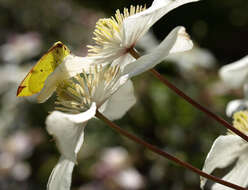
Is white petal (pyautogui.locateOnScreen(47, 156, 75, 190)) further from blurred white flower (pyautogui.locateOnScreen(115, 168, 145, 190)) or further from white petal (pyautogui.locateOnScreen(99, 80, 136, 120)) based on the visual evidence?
blurred white flower (pyautogui.locateOnScreen(115, 168, 145, 190))

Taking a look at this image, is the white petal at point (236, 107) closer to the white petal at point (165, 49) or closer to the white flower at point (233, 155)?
the white flower at point (233, 155)

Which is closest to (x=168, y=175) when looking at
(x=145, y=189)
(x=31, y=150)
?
(x=145, y=189)

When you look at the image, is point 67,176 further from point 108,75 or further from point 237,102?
point 237,102

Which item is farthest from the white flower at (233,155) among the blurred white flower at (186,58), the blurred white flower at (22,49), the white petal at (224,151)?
the blurred white flower at (22,49)

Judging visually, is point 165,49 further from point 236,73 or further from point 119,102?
point 236,73

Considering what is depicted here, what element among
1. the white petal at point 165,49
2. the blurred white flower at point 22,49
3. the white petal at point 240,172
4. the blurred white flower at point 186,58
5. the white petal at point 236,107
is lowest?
the blurred white flower at point 22,49

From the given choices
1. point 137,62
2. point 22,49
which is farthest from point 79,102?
point 22,49
